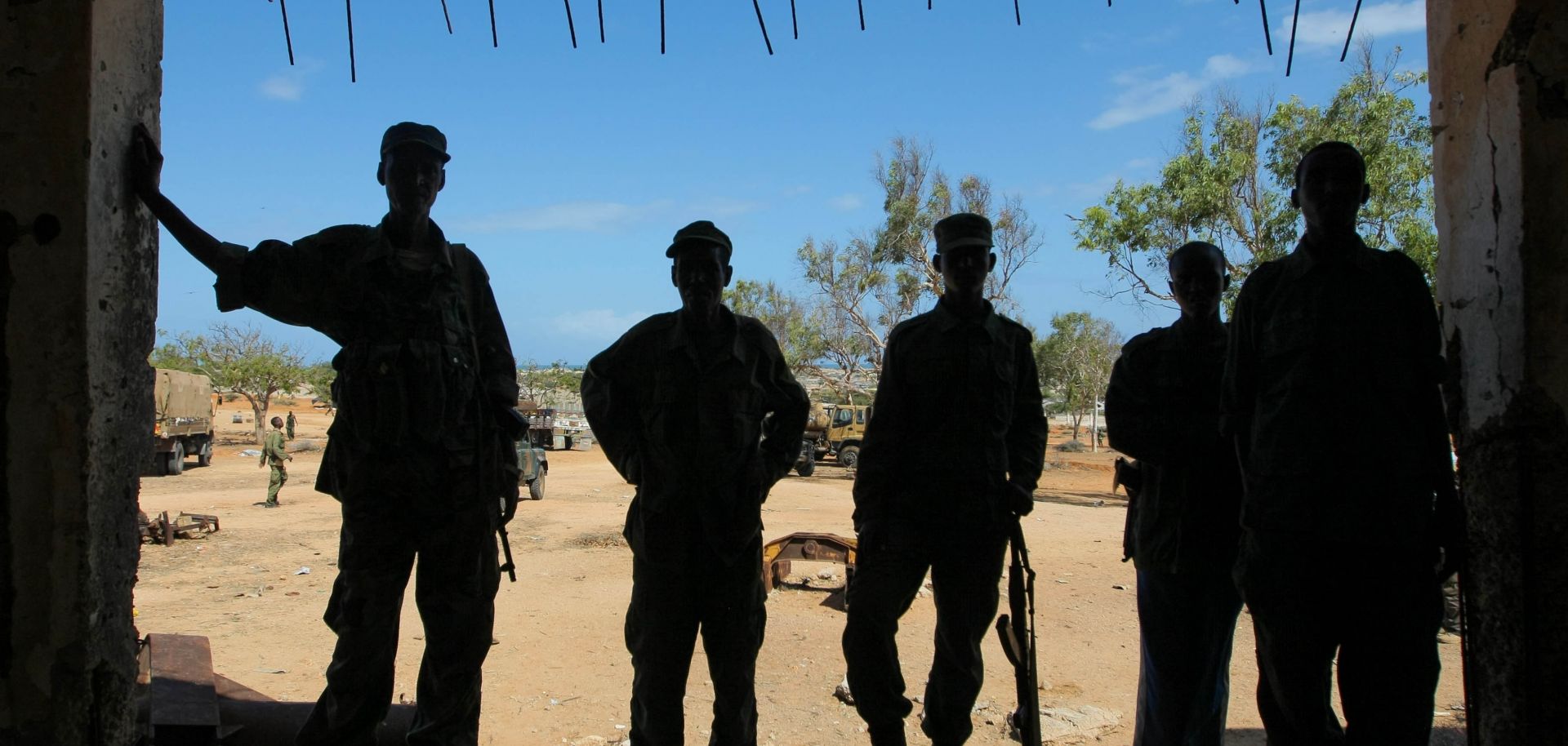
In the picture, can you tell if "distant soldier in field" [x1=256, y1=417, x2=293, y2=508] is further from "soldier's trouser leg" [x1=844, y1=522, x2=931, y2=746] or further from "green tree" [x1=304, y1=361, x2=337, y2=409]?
"green tree" [x1=304, y1=361, x2=337, y2=409]

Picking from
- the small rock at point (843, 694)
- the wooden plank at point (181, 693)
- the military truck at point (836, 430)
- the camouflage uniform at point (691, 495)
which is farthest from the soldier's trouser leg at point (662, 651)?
the military truck at point (836, 430)

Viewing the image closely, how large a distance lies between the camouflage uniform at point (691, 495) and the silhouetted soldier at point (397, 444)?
46 cm

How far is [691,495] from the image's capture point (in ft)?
10.1

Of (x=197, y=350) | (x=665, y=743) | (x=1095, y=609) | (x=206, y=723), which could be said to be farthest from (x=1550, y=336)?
(x=197, y=350)

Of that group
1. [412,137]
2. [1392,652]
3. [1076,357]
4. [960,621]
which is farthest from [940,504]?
[1076,357]

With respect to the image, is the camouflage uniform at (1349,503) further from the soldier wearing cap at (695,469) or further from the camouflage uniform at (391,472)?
the camouflage uniform at (391,472)

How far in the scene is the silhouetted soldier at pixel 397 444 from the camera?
106 inches

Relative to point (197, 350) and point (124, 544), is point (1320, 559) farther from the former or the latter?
point (197, 350)

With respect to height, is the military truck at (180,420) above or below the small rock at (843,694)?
above

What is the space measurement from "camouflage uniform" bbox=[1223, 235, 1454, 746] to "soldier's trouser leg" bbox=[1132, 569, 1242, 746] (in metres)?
0.59

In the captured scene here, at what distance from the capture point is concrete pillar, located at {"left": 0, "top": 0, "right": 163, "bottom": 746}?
2.13m

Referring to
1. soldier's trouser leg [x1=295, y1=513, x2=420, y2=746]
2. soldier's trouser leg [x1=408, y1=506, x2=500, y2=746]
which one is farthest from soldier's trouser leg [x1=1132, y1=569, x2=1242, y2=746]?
soldier's trouser leg [x1=295, y1=513, x2=420, y2=746]

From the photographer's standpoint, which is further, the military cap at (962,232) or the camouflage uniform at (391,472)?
the military cap at (962,232)

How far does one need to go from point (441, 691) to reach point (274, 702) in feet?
3.80
